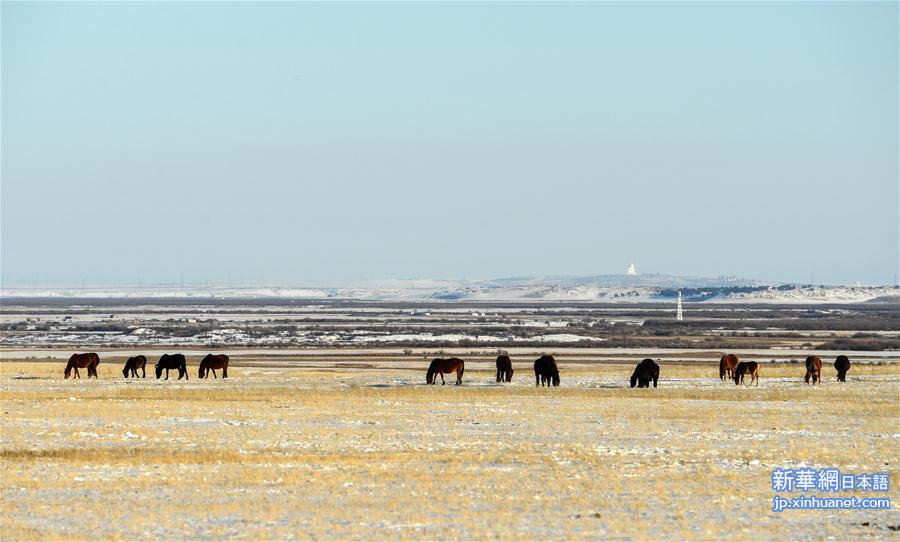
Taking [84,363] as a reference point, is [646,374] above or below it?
below

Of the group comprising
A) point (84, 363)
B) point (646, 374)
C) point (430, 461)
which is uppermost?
point (84, 363)

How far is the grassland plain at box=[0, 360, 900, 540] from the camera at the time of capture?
47.7 ft

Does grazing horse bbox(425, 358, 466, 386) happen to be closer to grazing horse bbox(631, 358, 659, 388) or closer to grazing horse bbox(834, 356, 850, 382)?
grazing horse bbox(631, 358, 659, 388)

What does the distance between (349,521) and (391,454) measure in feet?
19.2

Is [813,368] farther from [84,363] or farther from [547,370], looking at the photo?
[84,363]

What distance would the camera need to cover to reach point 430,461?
1958cm

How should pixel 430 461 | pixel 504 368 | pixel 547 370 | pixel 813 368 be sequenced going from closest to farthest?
pixel 430 461 < pixel 547 370 < pixel 813 368 < pixel 504 368

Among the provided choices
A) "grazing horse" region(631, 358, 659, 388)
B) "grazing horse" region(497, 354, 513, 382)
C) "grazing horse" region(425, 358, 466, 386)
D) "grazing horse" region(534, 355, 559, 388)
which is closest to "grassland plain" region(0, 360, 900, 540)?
"grazing horse" region(631, 358, 659, 388)

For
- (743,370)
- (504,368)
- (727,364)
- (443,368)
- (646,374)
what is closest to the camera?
(646,374)

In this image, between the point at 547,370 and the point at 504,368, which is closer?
the point at 547,370

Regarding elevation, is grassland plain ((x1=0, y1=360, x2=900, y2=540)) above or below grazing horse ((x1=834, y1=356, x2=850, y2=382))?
below

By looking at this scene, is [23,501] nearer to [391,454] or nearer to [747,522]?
[391,454]

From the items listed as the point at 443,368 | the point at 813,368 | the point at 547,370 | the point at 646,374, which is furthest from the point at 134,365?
the point at 813,368

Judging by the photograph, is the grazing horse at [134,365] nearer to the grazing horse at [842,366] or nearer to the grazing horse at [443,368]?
the grazing horse at [443,368]
